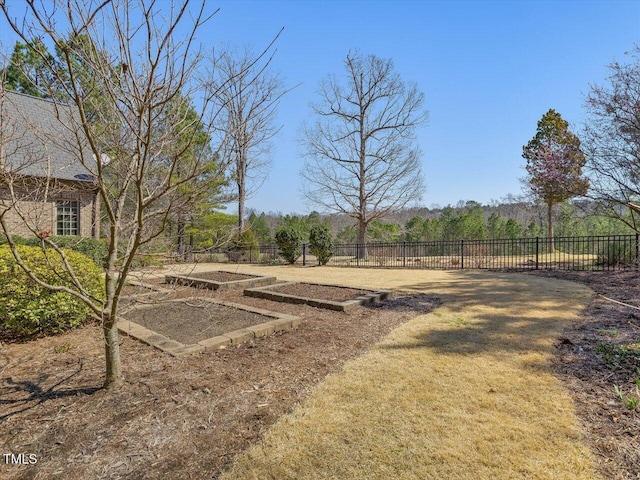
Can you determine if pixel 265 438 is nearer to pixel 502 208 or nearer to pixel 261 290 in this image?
pixel 261 290

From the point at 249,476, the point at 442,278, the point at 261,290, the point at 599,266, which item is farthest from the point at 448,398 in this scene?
the point at 599,266

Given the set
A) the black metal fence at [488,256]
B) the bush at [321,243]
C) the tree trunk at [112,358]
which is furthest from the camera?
the bush at [321,243]

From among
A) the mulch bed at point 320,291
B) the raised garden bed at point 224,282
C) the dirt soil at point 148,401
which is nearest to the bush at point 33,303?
the dirt soil at point 148,401

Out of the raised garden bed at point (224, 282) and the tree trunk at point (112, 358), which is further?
the raised garden bed at point (224, 282)

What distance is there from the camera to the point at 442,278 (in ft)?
31.5

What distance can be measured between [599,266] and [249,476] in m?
13.1

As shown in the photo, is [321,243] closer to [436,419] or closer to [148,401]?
[148,401]

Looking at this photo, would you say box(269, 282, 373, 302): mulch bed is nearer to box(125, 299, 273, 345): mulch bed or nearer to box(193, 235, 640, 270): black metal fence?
box(125, 299, 273, 345): mulch bed

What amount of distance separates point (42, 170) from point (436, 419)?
314 inches

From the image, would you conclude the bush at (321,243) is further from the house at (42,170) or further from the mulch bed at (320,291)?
the house at (42,170)

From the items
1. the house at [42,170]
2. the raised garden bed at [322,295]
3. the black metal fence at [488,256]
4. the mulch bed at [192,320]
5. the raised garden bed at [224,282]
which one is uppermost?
the house at [42,170]

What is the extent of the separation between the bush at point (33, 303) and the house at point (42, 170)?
47 cm

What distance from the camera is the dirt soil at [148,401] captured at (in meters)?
1.95

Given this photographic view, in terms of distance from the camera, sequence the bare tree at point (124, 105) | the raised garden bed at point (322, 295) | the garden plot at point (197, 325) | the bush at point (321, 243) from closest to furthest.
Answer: the bare tree at point (124, 105) → the garden plot at point (197, 325) → the raised garden bed at point (322, 295) → the bush at point (321, 243)
